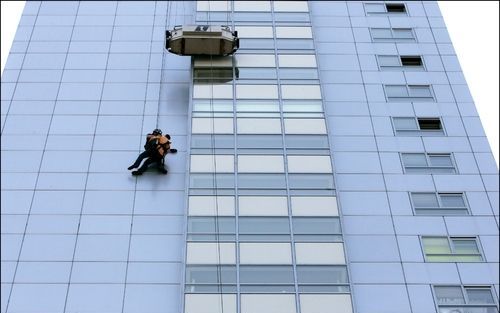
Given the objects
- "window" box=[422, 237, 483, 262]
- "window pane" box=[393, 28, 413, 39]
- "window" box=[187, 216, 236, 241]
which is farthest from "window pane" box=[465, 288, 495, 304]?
"window pane" box=[393, 28, 413, 39]

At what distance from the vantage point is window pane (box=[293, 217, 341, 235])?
1728 cm

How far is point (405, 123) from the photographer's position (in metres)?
21.2

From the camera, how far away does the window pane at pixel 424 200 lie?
745 inches

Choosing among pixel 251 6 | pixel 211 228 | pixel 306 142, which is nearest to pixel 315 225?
pixel 211 228

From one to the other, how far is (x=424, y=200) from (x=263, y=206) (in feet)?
16.4

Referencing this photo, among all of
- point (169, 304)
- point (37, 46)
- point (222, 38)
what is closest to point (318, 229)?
point (169, 304)

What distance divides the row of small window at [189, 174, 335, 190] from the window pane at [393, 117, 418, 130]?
386cm

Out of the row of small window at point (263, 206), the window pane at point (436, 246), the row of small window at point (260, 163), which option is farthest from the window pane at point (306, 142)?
the window pane at point (436, 246)

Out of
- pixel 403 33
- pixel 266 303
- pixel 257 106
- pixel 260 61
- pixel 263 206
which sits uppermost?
pixel 403 33

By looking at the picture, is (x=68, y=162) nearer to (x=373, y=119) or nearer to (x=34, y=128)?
A: (x=34, y=128)

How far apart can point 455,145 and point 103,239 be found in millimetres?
11403

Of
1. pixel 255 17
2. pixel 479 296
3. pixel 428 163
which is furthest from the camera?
pixel 255 17

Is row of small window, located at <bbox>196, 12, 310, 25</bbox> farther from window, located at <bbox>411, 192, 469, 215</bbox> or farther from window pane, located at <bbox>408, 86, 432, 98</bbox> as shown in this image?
window, located at <bbox>411, 192, 469, 215</bbox>

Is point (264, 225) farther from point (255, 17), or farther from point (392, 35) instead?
point (392, 35)
